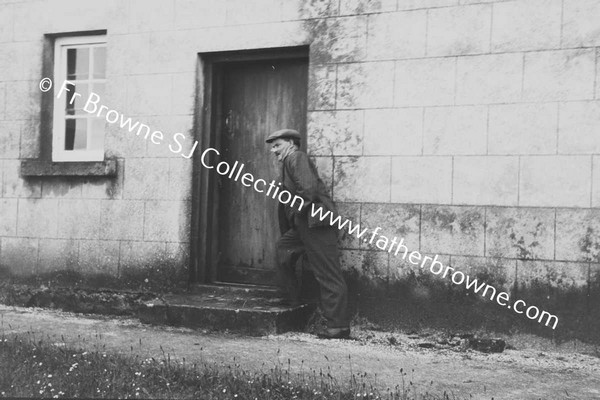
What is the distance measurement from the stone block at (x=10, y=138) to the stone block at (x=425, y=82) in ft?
14.7

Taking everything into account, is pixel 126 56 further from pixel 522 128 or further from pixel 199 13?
pixel 522 128

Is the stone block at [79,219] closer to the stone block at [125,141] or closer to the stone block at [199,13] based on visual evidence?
the stone block at [125,141]

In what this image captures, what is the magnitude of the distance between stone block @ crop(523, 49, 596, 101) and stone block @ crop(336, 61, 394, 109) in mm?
1264

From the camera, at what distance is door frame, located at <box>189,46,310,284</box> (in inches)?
340

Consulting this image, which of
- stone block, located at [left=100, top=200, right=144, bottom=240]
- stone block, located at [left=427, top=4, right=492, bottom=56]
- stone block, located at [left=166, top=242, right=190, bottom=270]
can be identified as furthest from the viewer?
stone block, located at [left=100, top=200, right=144, bottom=240]

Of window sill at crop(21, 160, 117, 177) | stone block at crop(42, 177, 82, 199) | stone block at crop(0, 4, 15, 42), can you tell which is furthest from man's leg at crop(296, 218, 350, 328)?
stone block at crop(0, 4, 15, 42)

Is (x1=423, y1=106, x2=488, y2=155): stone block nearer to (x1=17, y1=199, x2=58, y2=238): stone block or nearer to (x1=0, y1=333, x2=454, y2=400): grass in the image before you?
(x1=0, y1=333, x2=454, y2=400): grass

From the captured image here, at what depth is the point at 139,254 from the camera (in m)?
8.84

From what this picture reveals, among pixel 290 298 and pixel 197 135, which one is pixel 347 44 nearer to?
pixel 197 135

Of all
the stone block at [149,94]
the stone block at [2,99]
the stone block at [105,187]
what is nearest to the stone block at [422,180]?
the stone block at [149,94]

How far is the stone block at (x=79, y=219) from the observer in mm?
9086

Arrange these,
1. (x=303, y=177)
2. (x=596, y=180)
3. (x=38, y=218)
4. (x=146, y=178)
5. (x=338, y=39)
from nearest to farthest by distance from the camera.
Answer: (x=596, y=180) → (x=303, y=177) → (x=338, y=39) → (x=146, y=178) → (x=38, y=218)

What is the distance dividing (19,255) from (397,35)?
4935 mm

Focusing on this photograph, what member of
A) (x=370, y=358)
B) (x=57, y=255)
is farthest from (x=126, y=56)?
(x=370, y=358)
